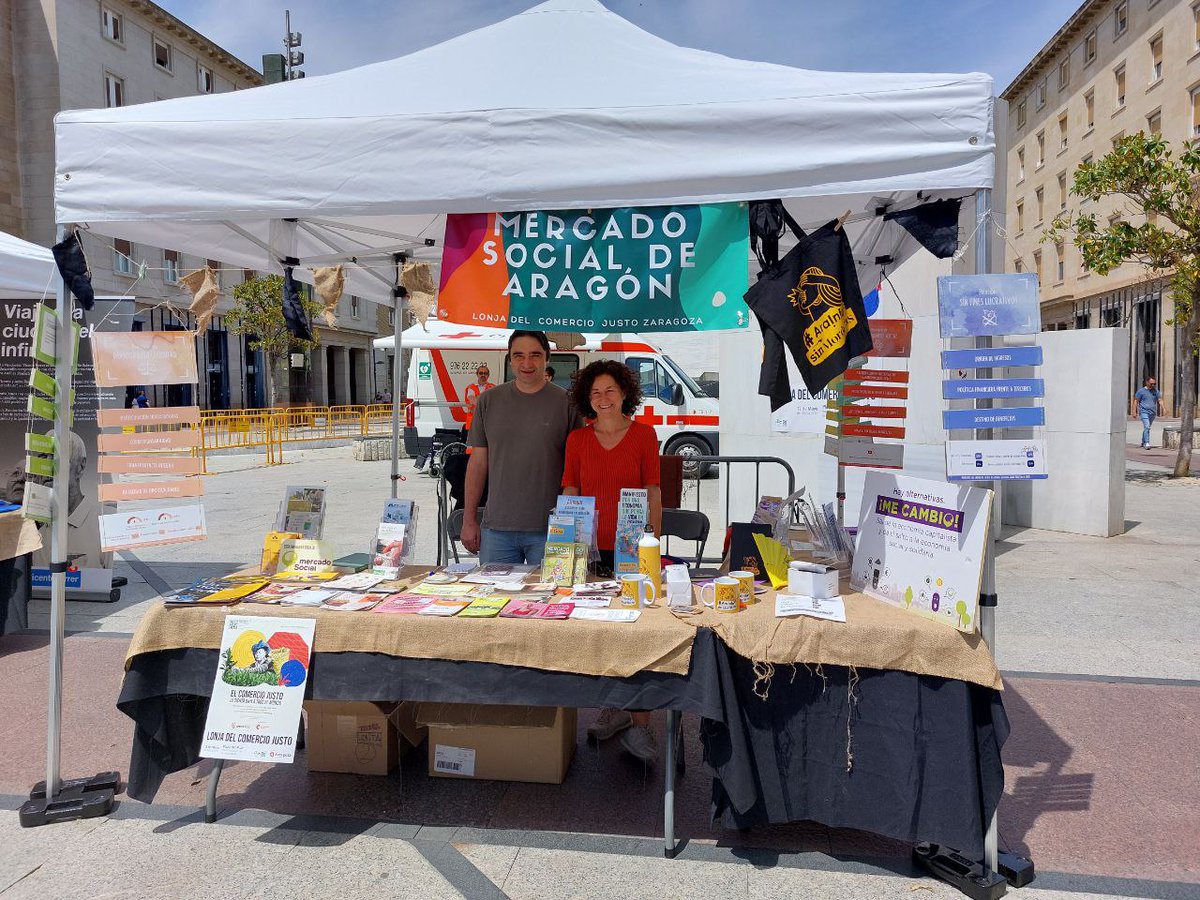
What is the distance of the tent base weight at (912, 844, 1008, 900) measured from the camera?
8.82 ft

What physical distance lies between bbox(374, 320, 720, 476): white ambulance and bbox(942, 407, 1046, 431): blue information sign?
32.1 ft

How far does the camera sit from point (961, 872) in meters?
2.76

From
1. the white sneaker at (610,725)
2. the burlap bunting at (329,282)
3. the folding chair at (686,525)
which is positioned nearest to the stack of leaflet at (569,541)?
the white sneaker at (610,725)

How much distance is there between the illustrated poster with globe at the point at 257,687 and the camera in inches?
117

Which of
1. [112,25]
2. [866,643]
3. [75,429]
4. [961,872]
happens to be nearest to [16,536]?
[75,429]

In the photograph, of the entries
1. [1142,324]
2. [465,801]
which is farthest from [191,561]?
[1142,324]

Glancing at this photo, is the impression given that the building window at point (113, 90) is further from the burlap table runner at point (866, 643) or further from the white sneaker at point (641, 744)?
the burlap table runner at point (866, 643)

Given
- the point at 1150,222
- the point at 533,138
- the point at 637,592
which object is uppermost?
the point at 1150,222

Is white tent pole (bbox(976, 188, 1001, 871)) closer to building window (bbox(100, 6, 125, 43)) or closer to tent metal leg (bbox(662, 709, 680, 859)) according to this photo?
tent metal leg (bbox(662, 709, 680, 859))

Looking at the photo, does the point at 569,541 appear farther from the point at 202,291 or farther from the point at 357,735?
the point at 202,291

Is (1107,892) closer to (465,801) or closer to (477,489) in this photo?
(465,801)

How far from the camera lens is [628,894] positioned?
2.73 meters

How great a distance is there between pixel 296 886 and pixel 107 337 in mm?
2284

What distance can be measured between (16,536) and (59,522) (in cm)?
249
